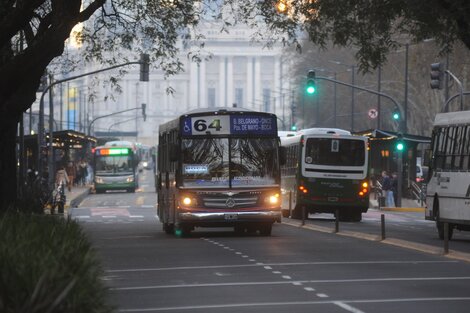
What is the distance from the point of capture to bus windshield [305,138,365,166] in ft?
151

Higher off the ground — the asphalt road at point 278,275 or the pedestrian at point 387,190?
the pedestrian at point 387,190

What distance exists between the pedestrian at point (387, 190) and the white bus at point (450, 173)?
2719 centimetres

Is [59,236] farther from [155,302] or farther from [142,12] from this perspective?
[142,12]

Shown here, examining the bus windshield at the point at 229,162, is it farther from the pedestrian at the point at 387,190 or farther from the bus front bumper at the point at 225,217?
the pedestrian at the point at 387,190

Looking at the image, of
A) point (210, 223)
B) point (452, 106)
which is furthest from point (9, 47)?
point (452, 106)

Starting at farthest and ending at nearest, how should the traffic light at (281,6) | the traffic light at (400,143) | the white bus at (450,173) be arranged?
the traffic light at (400,143), the traffic light at (281,6), the white bus at (450,173)

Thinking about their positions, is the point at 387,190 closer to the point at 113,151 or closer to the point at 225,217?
the point at 225,217

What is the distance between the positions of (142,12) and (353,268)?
15720 mm

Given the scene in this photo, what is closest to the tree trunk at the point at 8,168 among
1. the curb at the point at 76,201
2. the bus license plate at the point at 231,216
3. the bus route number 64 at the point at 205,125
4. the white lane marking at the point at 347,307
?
the bus route number 64 at the point at 205,125

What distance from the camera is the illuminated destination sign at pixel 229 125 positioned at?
3191 centimetres

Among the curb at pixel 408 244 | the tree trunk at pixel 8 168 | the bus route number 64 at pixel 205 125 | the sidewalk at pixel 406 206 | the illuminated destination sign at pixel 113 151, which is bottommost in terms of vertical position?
the curb at pixel 408 244

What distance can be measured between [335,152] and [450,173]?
14693 millimetres

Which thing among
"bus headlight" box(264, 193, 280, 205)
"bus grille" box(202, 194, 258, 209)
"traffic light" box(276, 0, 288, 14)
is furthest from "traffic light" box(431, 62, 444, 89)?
"bus grille" box(202, 194, 258, 209)

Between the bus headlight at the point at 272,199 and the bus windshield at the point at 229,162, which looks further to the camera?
the bus headlight at the point at 272,199
